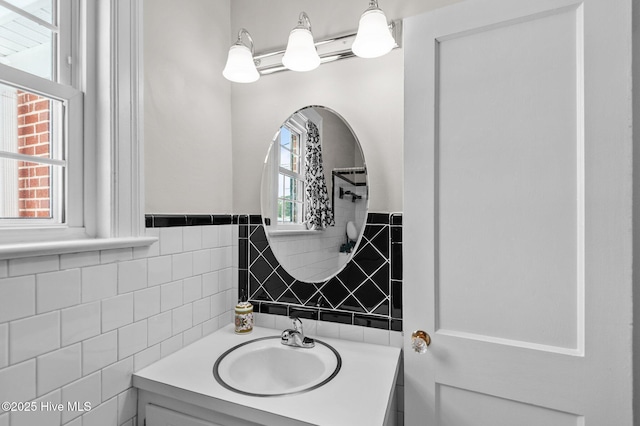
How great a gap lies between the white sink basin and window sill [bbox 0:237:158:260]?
1.70ft

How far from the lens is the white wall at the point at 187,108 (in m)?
1.20

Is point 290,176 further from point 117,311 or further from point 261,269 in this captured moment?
point 117,311

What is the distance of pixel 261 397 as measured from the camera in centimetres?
96

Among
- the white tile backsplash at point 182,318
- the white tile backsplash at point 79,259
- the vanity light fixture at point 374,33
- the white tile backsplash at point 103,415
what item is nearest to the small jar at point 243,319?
the white tile backsplash at point 182,318

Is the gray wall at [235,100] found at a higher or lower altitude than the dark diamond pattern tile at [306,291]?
higher

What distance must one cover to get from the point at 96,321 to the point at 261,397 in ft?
1.77

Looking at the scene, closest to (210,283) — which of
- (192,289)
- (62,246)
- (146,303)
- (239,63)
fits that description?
(192,289)

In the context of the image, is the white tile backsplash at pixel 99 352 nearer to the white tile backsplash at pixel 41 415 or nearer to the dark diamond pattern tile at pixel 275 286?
the white tile backsplash at pixel 41 415

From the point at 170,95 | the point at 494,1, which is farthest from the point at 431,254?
the point at 170,95

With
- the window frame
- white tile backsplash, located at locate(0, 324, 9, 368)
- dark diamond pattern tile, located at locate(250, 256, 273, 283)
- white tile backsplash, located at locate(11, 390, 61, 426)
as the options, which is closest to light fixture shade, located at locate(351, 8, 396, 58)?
the window frame

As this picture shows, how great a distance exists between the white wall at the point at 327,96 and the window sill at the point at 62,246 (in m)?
0.62

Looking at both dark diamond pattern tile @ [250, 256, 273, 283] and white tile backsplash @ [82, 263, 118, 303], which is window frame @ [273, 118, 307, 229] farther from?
white tile backsplash @ [82, 263, 118, 303]

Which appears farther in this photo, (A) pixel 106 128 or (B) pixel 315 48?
(B) pixel 315 48

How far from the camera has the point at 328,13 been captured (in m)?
1.41
